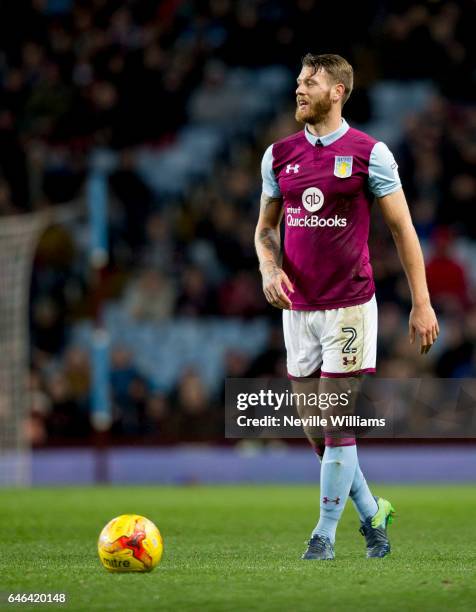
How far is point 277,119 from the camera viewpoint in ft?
63.5

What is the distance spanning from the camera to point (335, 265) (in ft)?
22.4

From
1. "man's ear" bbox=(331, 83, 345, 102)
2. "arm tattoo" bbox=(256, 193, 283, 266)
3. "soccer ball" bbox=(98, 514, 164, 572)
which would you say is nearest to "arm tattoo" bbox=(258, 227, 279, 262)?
"arm tattoo" bbox=(256, 193, 283, 266)

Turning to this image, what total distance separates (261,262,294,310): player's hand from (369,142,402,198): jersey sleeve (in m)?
0.62

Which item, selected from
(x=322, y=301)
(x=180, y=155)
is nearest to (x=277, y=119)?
(x=180, y=155)

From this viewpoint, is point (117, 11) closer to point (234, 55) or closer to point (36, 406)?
point (234, 55)

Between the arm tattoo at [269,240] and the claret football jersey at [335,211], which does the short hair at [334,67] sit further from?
the arm tattoo at [269,240]

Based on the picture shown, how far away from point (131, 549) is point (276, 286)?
4.82 ft

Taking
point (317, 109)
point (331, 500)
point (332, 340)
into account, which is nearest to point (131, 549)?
point (331, 500)

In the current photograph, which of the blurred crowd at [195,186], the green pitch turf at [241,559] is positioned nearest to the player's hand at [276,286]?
the green pitch turf at [241,559]

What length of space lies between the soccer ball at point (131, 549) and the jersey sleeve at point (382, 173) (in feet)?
6.57

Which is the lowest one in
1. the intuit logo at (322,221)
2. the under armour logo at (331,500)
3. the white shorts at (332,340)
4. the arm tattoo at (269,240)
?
the under armour logo at (331,500)

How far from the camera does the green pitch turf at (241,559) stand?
17.1 feet

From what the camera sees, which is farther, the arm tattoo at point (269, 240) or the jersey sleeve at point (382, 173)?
the arm tattoo at point (269, 240)

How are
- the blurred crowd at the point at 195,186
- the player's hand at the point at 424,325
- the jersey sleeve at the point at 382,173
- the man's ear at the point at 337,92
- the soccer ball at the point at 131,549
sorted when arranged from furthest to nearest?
the blurred crowd at the point at 195,186 → the man's ear at the point at 337,92 → the jersey sleeve at the point at 382,173 → the player's hand at the point at 424,325 → the soccer ball at the point at 131,549
